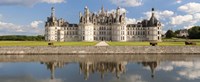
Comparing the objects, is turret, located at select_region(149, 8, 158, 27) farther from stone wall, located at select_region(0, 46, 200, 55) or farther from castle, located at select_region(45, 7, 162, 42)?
stone wall, located at select_region(0, 46, 200, 55)

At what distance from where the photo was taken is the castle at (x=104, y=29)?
86375mm

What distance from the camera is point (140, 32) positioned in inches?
3479

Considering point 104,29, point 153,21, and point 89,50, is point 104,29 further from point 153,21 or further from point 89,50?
point 89,50

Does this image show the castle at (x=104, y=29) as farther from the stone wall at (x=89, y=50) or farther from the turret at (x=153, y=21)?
the stone wall at (x=89, y=50)

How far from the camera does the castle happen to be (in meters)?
86.4

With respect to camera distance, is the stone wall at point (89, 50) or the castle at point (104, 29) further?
the castle at point (104, 29)

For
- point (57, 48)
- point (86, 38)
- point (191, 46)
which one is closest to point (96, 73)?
point (57, 48)

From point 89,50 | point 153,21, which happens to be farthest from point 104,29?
point 89,50

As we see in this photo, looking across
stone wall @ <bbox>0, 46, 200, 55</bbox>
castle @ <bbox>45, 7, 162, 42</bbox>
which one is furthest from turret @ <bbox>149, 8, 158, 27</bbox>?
stone wall @ <bbox>0, 46, 200, 55</bbox>

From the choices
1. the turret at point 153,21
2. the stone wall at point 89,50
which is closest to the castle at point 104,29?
the turret at point 153,21

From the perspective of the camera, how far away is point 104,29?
289 feet

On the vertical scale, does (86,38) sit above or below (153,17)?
below

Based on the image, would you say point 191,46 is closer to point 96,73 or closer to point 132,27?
point 96,73

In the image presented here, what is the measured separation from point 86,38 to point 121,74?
215 ft
